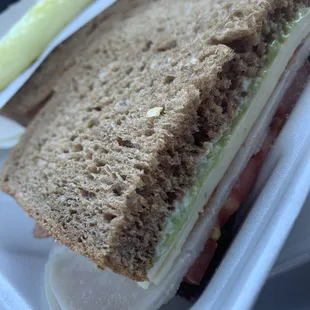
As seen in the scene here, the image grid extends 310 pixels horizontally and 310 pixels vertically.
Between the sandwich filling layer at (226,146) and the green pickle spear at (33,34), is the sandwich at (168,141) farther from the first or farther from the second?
the green pickle spear at (33,34)

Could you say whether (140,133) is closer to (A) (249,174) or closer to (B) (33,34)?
(A) (249,174)

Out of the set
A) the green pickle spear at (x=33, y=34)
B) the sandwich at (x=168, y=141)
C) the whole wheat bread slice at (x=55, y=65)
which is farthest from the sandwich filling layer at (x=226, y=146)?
the green pickle spear at (x=33, y=34)

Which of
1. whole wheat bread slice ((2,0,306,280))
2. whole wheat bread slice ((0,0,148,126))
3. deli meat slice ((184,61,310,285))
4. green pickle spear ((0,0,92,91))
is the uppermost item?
green pickle spear ((0,0,92,91))

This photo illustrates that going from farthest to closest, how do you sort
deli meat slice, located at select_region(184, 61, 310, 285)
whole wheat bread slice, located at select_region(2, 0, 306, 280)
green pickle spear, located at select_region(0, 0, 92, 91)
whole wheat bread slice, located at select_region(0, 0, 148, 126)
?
whole wheat bread slice, located at select_region(0, 0, 148, 126) < green pickle spear, located at select_region(0, 0, 92, 91) < deli meat slice, located at select_region(184, 61, 310, 285) < whole wheat bread slice, located at select_region(2, 0, 306, 280)

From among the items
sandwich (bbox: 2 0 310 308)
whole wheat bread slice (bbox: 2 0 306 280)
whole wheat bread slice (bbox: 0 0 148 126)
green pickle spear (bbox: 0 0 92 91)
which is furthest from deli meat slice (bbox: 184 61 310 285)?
green pickle spear (bbox: 0 0 92 91)

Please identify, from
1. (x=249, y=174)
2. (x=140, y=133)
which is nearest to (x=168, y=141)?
(x=140, y=133)

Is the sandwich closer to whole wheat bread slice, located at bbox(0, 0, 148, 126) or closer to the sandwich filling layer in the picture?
the sandwich filling layer
